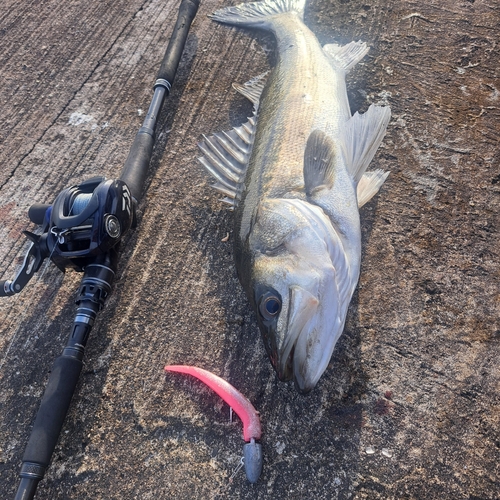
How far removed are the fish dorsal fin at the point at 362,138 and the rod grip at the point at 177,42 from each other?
167 centimetres

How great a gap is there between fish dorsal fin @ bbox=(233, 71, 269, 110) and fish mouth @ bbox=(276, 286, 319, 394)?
2.03 m

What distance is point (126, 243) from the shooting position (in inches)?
119

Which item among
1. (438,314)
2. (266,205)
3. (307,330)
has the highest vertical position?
(266,205)

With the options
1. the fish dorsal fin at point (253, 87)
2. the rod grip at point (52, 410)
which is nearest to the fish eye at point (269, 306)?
the rod grip at point (52, 410)

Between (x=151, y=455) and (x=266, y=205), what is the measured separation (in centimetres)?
152

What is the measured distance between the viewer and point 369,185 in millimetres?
2770

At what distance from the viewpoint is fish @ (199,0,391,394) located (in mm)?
2059

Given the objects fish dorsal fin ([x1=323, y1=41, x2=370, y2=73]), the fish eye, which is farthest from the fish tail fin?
the fish eye

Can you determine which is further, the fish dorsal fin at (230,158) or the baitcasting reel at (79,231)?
the fish dorsal fin at (230,158)

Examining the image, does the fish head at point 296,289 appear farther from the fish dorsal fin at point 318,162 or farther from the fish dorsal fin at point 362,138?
the fish dorsal fin at point 362,138

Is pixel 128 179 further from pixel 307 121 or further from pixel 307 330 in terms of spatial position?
pixel 307 330

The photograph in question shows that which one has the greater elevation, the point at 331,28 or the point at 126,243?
the point at 331,28

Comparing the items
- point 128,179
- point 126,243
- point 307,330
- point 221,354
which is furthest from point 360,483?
point 128,179

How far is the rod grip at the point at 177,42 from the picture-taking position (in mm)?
3605
